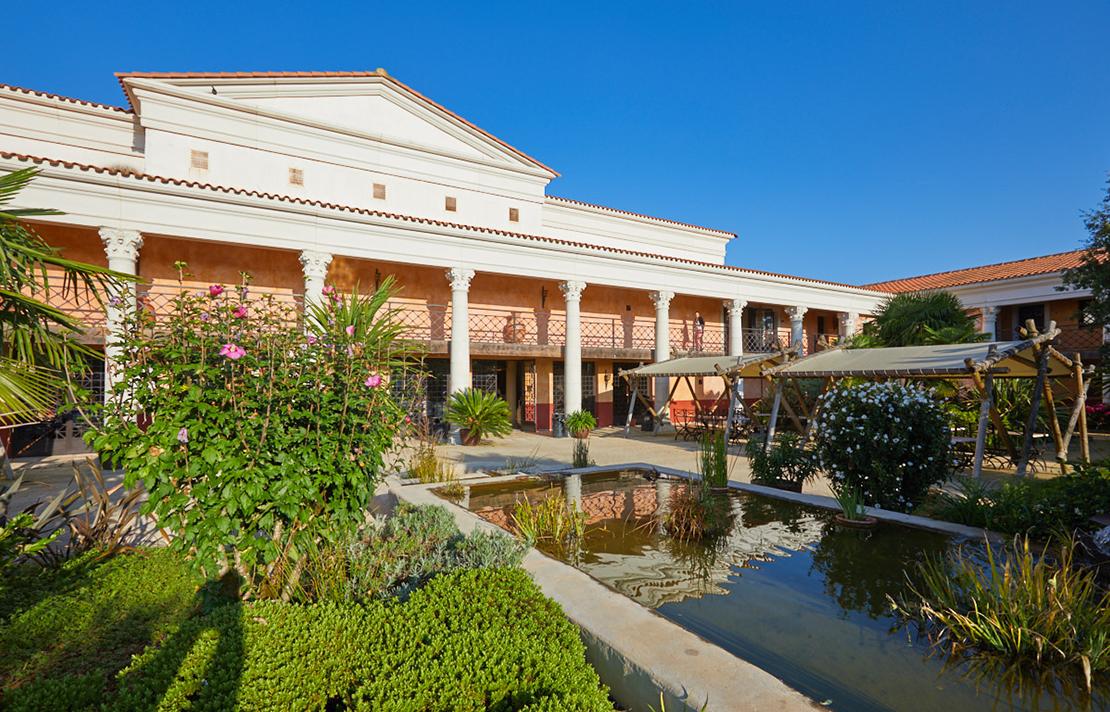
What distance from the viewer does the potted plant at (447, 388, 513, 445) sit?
1453cm

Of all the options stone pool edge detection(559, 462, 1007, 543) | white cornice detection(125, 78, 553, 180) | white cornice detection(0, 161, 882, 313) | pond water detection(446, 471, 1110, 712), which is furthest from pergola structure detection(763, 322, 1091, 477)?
white cornice detection(125, 78, 553, 180)

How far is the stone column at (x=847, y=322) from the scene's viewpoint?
24219mm

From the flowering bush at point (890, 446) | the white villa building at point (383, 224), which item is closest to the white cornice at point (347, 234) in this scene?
the white villa building at point (383, 224)

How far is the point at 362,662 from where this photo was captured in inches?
100

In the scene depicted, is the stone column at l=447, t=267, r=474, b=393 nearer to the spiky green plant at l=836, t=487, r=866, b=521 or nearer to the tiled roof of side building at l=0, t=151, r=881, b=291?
the tiled roof of side building at l=0, t=151, r=881, b=291

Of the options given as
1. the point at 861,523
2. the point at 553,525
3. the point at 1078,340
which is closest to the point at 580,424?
the point at 553,525

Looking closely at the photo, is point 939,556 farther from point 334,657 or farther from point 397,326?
point 397,326

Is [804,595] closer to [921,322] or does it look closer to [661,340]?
[661,340]

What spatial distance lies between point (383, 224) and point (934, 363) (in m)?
13.5

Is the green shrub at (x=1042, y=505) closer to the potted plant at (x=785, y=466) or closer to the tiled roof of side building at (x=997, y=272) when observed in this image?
the potted plant at (x=785, y=466)

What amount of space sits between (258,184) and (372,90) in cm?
491

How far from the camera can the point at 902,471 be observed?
243 inches

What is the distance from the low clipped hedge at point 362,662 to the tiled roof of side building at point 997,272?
28.0 m

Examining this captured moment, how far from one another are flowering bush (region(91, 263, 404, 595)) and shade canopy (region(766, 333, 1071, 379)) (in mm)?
9421
